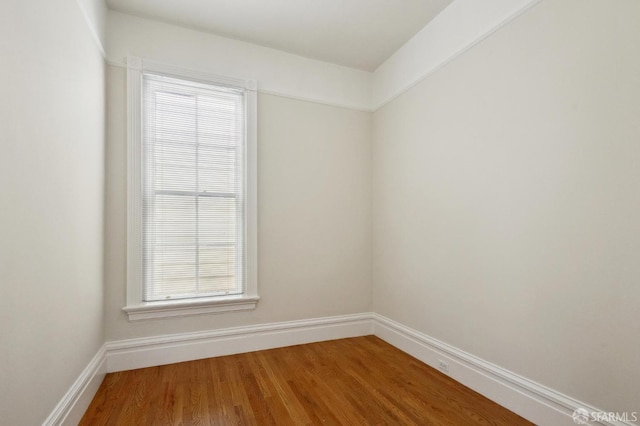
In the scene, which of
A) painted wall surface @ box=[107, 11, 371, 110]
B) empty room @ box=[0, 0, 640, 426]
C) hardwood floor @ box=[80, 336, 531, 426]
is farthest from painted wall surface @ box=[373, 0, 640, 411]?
painted wall surface @ box=[107, 11, 371, 110]

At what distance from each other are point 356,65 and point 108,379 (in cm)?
376

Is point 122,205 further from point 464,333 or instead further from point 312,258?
point 464,333

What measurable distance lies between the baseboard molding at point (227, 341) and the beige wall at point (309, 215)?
0.07 metres

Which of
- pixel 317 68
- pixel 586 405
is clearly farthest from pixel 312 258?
pixel 586 405

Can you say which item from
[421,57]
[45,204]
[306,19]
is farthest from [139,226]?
[421,57]

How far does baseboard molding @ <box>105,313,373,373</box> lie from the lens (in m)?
2.56

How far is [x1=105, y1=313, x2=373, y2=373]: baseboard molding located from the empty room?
2cm

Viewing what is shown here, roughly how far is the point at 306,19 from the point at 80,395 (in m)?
3.26

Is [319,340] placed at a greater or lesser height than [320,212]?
lesser

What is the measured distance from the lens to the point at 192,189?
285 centimetres

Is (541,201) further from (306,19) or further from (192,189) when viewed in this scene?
(192,189)

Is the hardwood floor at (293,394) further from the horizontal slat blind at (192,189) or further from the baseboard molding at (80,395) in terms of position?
the horizontal slat blind at (192,189)

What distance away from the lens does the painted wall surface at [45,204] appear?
1.25 metres

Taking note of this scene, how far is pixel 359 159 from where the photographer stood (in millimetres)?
3518
